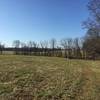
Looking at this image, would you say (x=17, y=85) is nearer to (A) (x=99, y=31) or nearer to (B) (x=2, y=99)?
(B) (x=2, y=99)

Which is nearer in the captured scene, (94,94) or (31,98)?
(31,98)

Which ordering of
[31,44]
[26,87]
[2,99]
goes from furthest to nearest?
1. [31,44]
2. [26,87]
3. [2,99]

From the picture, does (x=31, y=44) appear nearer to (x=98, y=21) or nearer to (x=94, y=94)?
(x=98, y=21)

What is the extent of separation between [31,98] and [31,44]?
115 meters

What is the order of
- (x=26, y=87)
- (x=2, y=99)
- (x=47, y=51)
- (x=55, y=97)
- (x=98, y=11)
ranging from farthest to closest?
(x=47, y=51) → (x=98, y=11) → (x=26, y=87) → (x=55, y=97) → (x=2, y=99)

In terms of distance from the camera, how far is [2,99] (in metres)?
8.88

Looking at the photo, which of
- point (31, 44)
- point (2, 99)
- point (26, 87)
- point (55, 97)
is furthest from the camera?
point (31, 44)

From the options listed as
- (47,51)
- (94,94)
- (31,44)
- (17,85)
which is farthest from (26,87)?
(31,44)

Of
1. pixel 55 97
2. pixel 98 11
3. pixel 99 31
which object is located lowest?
pixel 55 97

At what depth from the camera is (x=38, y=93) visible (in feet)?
33.1

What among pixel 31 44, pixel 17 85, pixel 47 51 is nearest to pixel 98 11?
pixel 17 85

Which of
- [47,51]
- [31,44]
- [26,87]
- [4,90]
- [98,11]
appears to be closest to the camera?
[4,90]

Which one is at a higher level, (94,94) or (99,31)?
(99,31)

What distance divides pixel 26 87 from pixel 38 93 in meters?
1.51
